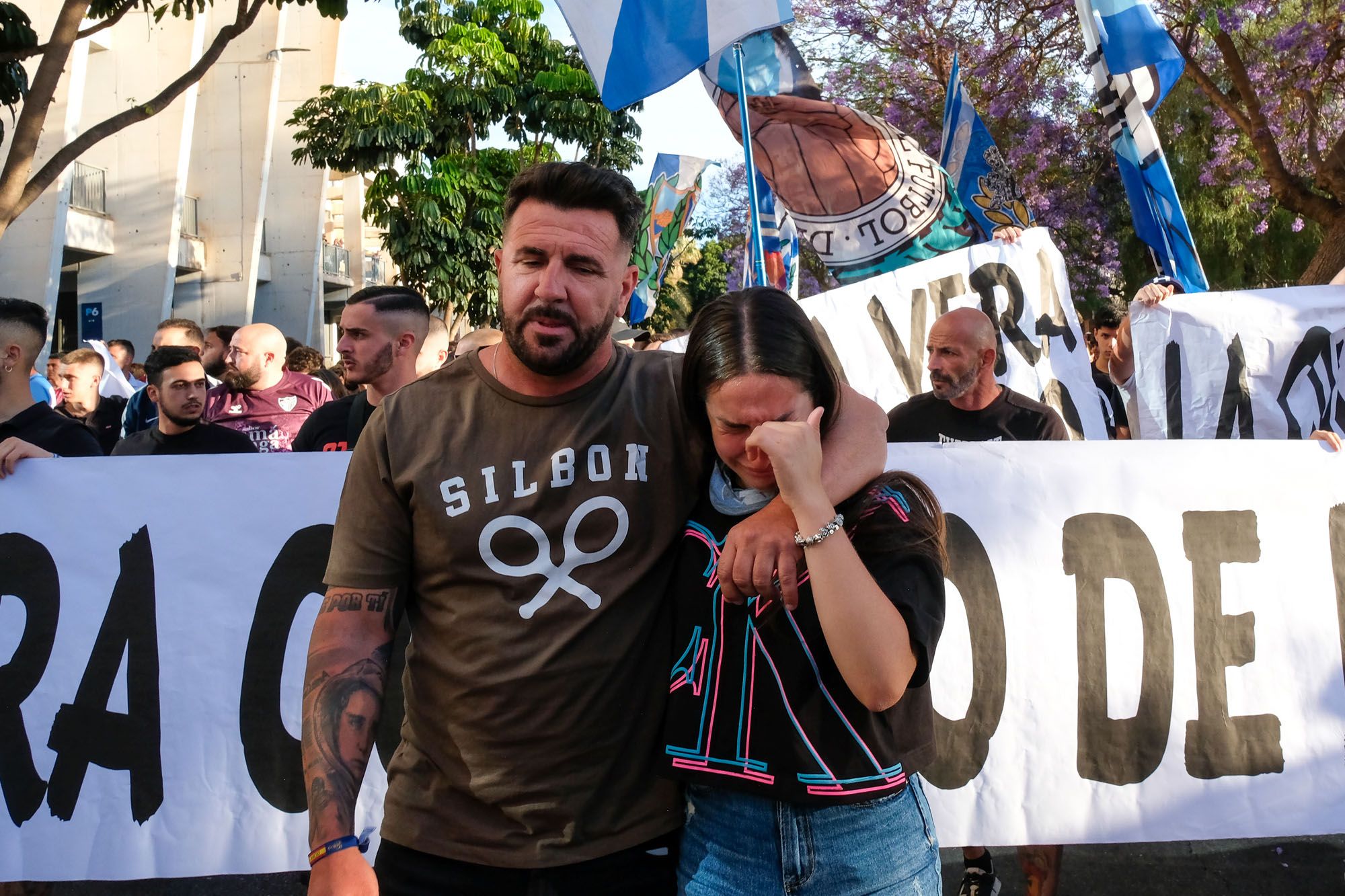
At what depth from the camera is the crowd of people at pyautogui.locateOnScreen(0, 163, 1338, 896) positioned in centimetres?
180

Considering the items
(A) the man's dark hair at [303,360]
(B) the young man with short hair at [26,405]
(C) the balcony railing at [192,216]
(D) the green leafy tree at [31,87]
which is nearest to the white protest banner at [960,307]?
(B) the young man with short hair at [26,405]

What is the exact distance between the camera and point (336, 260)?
37688mm

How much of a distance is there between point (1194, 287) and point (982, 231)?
1.64 meters

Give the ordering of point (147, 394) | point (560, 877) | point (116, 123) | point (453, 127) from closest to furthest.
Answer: point (560, 877) → point (147, 394) → point (116, 123) → point (453, 127)

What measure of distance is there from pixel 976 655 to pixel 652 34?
9.27 ft

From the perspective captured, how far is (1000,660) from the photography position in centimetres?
348

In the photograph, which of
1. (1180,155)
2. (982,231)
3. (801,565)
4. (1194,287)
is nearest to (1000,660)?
(801,565)

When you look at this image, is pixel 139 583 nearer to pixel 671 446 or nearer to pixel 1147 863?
pixel 671 446

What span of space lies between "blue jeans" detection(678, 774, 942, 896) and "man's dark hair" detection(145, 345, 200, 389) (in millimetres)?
4186

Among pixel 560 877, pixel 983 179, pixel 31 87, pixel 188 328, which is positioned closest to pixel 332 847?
pixel 560 877

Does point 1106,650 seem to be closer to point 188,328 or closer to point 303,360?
point 188,328

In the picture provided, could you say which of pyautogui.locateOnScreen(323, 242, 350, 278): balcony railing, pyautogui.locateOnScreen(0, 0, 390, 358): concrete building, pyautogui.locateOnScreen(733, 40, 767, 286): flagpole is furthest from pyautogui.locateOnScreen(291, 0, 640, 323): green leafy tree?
pyautogui.locateOnScreen(733, 40, 767, 286): flagpole

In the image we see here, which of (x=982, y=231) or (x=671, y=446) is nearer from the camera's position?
(x=671, y=446)

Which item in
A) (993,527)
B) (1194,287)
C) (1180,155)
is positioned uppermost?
(1180,155)
